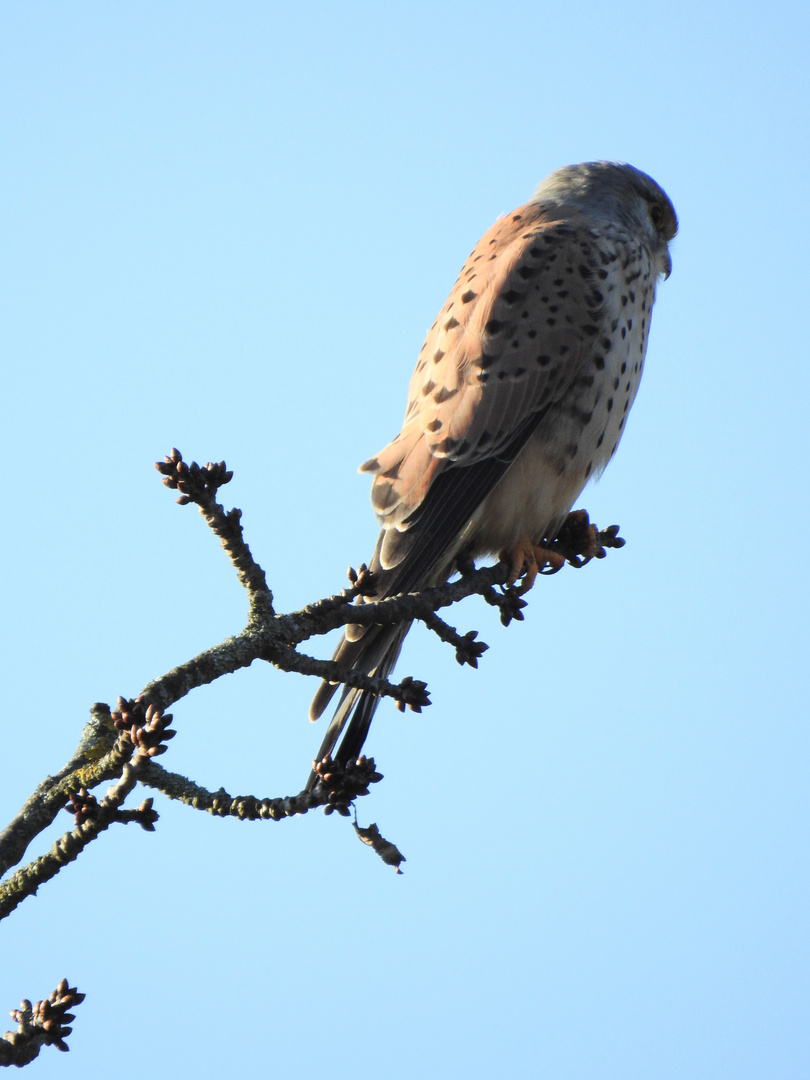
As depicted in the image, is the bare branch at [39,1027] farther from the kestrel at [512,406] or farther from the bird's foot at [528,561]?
the bird's foot at [528,561]

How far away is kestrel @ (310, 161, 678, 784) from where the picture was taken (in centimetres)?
358

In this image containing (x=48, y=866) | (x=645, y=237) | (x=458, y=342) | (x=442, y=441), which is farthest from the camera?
(x=645, y=237)

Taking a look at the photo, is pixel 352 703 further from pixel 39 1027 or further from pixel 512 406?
pixel 39 1027

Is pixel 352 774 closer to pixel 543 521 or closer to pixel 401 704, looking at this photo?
pixel 401 704

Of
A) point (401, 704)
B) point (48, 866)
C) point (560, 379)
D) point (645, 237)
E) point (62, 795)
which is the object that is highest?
point (645, 237)

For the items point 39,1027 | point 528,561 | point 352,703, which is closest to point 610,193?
point 528,561

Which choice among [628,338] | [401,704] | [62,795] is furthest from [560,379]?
[62,795]

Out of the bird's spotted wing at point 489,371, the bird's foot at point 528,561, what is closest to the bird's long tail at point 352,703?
the bird's spotted wing at point 489,371

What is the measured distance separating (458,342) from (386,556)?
94cm

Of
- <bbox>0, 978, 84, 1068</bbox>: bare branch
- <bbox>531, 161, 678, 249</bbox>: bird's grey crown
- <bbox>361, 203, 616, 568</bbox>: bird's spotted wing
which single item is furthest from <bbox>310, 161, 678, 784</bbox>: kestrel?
<bbox>0, 978, 84, 1068</bbox>: bare branch

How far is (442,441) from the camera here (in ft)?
12.2

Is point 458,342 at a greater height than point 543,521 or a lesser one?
greater

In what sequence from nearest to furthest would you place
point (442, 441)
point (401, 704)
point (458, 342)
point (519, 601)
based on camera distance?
point (401, 704)
point (519, 601)
point (442, 441)
point (458, 342)

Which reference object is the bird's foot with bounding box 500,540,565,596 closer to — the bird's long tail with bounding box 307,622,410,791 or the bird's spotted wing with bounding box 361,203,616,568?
the bird's spotted wing with bounding box 361,203,616,568
